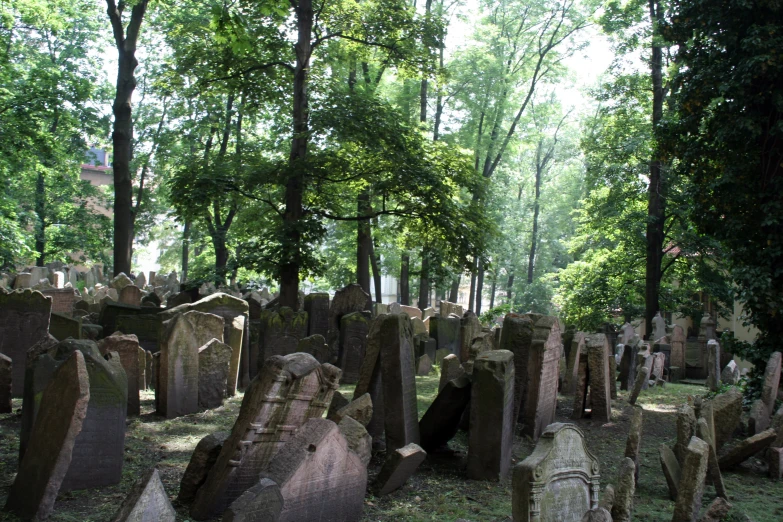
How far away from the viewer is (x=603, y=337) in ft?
32.5

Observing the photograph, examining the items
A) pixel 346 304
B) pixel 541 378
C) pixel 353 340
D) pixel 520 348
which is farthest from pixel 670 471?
pixel 346 304

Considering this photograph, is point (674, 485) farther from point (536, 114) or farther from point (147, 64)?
point (536, 114)

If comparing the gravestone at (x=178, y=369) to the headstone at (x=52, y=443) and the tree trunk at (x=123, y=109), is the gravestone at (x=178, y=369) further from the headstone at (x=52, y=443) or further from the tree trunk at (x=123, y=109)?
the tree trunk at (x=123, y=109)

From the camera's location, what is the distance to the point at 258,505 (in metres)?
4.34

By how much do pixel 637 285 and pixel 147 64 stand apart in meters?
20.9

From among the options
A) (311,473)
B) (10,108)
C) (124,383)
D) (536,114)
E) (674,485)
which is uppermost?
(536,114)

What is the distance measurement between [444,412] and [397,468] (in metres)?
1.60

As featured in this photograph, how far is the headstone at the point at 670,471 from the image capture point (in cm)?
618

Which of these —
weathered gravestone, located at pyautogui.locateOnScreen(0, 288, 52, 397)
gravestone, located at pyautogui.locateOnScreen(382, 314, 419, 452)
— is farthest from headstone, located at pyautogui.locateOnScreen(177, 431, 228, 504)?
weathered gravestone, located at pyautogui.locateOnScreen(0, 288, 52, 397)

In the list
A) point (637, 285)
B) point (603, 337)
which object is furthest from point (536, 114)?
point (603, 337)

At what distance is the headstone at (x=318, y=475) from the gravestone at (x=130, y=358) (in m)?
4.25

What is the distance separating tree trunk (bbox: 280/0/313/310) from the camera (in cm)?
1423

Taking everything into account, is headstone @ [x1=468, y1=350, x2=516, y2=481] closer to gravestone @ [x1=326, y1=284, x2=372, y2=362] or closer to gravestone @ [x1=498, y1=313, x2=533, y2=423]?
gravestone @ [x1=498, y1=313, x2=533, y2=423]

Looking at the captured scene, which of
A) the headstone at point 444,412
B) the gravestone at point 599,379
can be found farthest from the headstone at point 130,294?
the headstone at point 444,412
